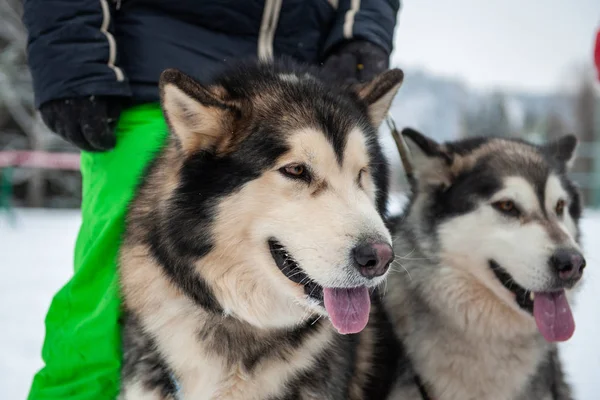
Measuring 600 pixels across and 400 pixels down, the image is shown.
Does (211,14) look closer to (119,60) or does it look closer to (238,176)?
(119,60)

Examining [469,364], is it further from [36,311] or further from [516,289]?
[36,311]

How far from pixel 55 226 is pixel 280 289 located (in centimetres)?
1165

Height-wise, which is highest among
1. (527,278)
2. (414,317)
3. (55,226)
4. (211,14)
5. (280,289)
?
(211,14)

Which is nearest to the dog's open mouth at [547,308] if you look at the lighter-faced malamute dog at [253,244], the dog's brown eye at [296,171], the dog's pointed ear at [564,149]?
the dog's pointed ear at [564,149]

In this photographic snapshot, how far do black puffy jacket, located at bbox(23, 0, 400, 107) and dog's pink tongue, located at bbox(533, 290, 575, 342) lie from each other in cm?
136

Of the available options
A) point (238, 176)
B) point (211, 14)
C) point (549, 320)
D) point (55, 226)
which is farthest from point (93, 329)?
point (55, 226)

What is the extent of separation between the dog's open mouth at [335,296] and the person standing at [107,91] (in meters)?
0.74

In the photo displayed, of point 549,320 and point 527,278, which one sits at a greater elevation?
point 527,278

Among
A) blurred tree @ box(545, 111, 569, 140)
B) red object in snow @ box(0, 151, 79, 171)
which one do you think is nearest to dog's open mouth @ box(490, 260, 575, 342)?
red object in snow @ box(0, 151, 79, 171)

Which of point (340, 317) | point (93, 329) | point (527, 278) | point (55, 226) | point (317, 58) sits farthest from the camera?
point (55, 226)

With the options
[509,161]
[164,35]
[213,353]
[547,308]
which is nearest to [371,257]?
[213,353]

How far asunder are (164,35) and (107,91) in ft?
1.30

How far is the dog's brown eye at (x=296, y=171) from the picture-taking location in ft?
5.64

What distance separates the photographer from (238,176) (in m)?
1.72
